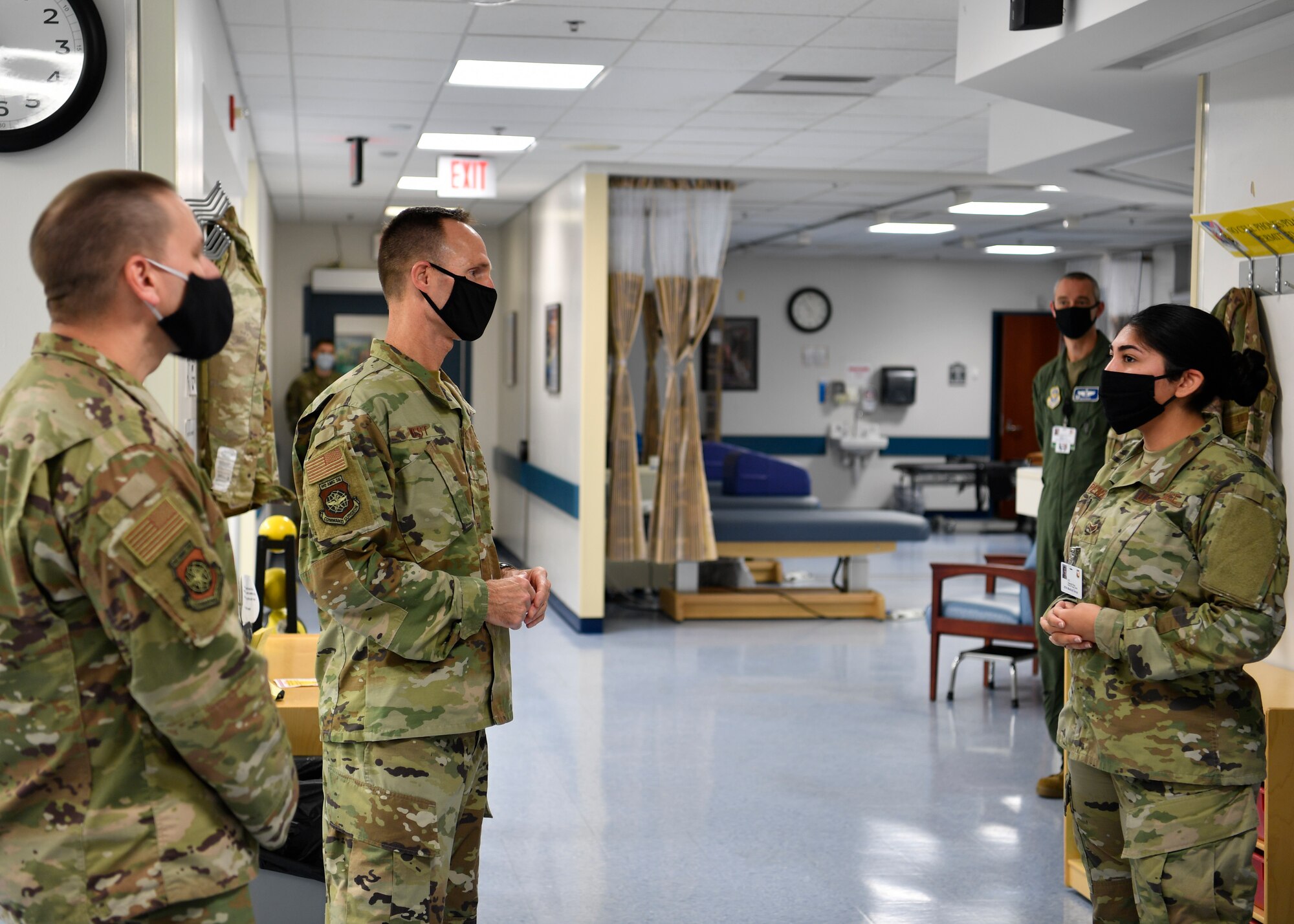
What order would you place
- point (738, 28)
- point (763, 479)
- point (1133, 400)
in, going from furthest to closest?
point (763, 479), point (738, 28), point (1133, 400)

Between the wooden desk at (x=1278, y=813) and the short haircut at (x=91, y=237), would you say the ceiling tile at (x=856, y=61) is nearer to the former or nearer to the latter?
the wooden desk at (x=1278, y=813)

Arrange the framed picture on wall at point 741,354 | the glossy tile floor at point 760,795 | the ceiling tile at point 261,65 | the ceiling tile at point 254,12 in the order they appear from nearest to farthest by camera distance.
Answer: the glossy tile floor at point 760,795
the ceiling tile at point 254,12
the ceiling tile at point 261,65
the framed picture on wall at point 741,354

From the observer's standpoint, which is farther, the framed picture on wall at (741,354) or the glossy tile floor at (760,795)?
the framed picture on wall at (741,354)

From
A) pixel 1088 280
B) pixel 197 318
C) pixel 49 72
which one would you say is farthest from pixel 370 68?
pixel 197 318

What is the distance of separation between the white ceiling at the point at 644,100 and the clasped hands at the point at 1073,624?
8.74ft

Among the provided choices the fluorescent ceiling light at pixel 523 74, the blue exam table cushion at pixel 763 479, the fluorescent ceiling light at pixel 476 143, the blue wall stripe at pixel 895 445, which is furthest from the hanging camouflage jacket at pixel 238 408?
the blue wall stripe at pixel 895 445

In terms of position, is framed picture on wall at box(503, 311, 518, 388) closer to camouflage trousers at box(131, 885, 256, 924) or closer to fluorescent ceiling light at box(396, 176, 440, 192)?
fluorescent ceiling light at box(396, 176, 440, 192)

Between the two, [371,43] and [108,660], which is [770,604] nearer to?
[371,43]

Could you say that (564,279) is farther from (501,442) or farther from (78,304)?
(78,304)

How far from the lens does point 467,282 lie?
2363mm

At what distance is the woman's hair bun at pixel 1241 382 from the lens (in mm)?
2641

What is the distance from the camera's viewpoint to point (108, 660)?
149 centimetres

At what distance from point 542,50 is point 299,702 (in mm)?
3213

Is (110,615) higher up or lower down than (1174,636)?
higher up
